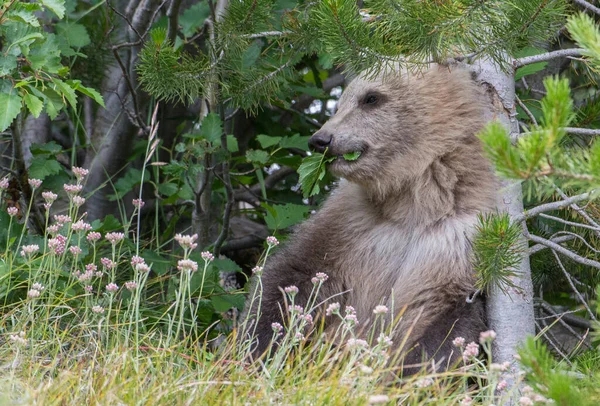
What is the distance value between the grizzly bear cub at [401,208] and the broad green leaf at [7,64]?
4.72ft

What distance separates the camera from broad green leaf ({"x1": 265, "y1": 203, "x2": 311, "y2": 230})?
5.29 metres

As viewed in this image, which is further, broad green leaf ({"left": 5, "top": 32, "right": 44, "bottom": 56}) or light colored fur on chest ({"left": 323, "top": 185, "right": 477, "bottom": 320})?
light colored fur on chest ({"left": 323, "top": 185, "right": 477, "bottom": 320})

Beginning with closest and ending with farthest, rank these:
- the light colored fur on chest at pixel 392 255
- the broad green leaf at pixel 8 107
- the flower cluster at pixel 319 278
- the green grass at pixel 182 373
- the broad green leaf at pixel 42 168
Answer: the green grass at pixel 182 373 < the flower cluster at pixel 319 278 < the broad green leaf at pixel 8 107 < the light colored fur on chest at pixel 392 255 < the broad green leaf at pixel 42 168

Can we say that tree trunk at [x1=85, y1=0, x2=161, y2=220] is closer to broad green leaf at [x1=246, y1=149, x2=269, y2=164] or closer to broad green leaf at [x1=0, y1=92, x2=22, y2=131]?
broad green leaf at [x1=246, y1=149, x2=269, y2=164]

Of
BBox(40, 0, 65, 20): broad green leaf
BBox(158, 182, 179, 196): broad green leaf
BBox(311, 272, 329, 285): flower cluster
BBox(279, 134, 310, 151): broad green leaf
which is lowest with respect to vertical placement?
BBox(158, 182, 179, 196): broad green leaf

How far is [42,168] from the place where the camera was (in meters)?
5.17

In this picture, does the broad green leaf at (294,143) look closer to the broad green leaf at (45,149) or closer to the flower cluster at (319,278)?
the broad green leaf at (45,149)

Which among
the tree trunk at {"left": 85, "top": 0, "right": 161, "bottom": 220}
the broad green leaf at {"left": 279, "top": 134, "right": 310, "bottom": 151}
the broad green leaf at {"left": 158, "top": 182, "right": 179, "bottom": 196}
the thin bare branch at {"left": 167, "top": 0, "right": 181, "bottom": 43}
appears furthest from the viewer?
the tree trunk at {"left": 85, "top": 0, "right": 161, "bottom": 220}

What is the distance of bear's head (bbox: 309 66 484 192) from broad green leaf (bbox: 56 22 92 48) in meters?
1.99

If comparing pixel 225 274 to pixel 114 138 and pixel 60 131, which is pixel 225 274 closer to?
pixel 114 138

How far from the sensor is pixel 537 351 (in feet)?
7.09

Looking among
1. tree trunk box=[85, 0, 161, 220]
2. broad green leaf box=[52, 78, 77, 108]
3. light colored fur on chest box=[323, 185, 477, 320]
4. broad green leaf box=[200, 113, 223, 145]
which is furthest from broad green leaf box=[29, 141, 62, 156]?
light colored fur on chest box=[323, 185, 477, 320]

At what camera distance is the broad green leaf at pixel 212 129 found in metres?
5.03

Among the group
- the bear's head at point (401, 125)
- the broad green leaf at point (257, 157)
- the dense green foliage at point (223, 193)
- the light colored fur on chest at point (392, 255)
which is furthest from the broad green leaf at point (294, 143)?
the bear's head at point (401, 125)
